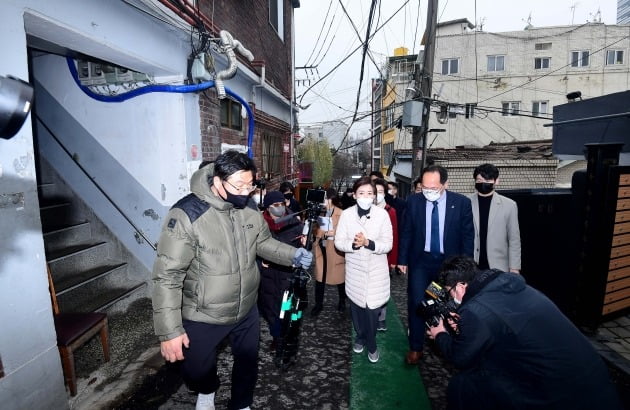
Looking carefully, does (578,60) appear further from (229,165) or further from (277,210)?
(229,165)

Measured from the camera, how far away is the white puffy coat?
3.59 metres

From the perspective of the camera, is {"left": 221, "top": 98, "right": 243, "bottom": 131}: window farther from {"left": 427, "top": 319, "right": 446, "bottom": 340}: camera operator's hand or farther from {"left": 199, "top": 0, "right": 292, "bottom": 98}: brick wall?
{"left": 427, "top": 319, "right": 446, "bottom": 340}: camera operator's hand

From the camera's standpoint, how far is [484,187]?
3988 millimetres

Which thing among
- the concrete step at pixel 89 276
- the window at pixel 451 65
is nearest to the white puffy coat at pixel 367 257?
the concrete step at pixel 89 276

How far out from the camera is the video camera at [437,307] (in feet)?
7.39

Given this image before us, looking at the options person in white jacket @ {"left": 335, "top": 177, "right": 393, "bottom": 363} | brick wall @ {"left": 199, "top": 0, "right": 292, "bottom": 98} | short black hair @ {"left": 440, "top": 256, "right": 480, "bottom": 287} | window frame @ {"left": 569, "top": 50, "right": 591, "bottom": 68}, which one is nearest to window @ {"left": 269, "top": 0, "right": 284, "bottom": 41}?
brick wall @ {"left": 199, "top": 0, "right": 292, "bottom": 98}

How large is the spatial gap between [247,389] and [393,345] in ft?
6.93

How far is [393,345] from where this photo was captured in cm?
423

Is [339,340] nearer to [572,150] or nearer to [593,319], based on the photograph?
[593,319]

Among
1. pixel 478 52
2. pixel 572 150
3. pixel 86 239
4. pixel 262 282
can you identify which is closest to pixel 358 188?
pixel 262 282

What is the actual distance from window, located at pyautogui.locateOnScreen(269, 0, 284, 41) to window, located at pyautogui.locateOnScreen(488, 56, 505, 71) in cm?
2228

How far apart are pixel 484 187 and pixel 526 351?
2471mm

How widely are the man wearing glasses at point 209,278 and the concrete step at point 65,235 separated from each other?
3347 mm

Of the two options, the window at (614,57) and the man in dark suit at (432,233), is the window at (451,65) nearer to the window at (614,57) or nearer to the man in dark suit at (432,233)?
the window at (614,57)
